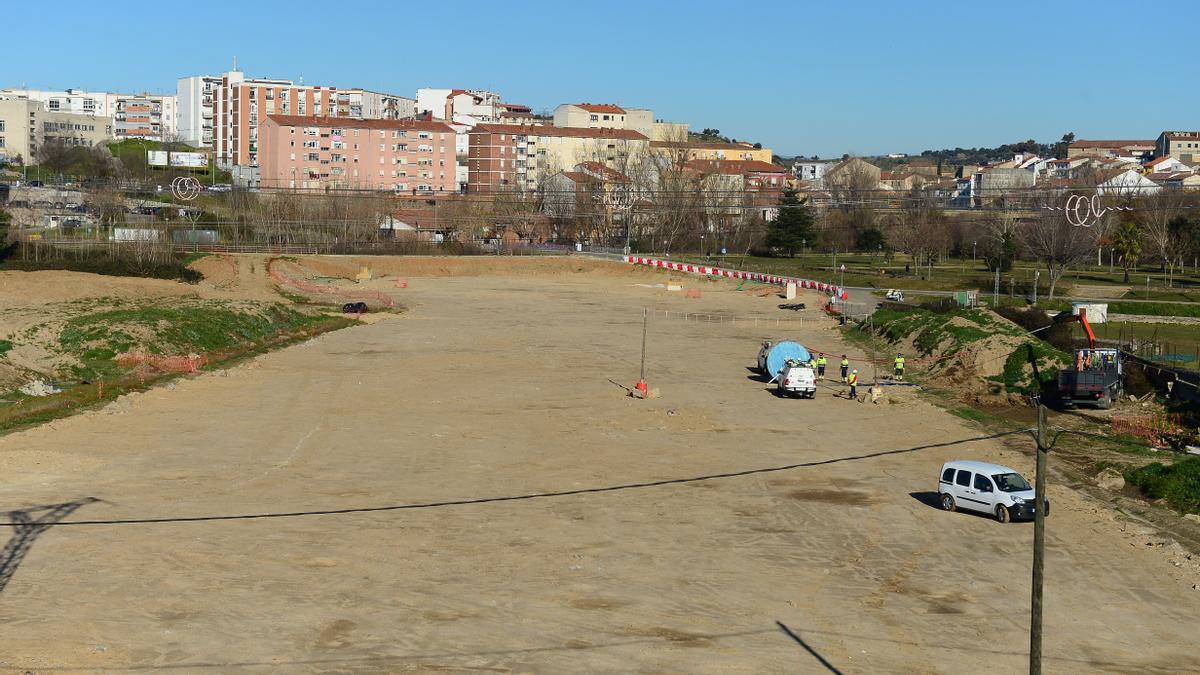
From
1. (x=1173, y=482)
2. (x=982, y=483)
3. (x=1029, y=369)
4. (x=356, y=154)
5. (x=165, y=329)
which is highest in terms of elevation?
(x=356, y=154)

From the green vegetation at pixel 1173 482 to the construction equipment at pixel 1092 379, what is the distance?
9.03 m

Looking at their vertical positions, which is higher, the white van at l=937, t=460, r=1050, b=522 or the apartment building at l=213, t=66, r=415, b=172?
the apartment building at l=213, t=66, r=415, b=172

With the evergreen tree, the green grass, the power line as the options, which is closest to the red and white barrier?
the green grass

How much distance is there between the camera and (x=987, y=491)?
2491cm

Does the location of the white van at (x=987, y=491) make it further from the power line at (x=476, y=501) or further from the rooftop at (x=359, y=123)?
the rooftop at (x=359, y=123)

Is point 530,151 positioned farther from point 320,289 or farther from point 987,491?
point 987,491

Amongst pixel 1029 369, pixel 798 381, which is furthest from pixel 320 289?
pixel 1029 369

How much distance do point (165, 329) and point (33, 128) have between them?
152m

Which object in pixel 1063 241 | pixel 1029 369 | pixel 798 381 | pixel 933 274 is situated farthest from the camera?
pixel 933 274

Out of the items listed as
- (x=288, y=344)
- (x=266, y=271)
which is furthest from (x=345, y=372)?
(x=266, y=271)

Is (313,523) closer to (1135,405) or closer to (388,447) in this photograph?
(388,447)

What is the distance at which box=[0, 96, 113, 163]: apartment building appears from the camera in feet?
563

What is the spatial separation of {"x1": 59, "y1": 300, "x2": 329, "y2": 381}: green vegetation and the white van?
28914mm

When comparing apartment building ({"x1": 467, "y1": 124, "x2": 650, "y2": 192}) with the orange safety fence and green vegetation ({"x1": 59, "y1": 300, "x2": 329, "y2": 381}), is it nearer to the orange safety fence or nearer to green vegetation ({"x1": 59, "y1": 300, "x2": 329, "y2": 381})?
the orange safety fence
